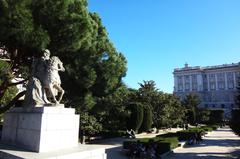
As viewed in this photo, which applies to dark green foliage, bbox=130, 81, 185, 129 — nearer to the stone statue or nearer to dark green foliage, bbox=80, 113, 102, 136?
dark green foliage, bbox=80, 113, 102, 136

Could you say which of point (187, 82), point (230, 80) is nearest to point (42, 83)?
point (230, 80)

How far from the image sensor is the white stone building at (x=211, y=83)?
9156 cm

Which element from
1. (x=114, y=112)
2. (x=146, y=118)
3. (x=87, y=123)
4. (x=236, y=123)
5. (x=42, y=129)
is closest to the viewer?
(x=42, y=129)

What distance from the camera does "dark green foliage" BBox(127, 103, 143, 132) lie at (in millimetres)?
27625

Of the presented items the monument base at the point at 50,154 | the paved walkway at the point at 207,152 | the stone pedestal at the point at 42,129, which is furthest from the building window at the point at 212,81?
the monument base at the point at 50,154

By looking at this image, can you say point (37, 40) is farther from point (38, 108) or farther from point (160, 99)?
point (160, 99)

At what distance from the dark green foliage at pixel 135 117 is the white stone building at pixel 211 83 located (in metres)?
67.3

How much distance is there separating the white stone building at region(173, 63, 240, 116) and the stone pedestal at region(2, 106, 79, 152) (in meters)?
86.9

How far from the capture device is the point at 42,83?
823 cm

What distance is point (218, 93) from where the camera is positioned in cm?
9444

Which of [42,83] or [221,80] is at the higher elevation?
[221,80]

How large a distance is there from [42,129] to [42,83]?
1.58 m

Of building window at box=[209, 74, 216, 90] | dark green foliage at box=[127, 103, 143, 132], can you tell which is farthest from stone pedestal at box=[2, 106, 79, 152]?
building window at box=[209, 74, 216, 90]

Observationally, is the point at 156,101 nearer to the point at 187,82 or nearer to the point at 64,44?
the point at 64,44
